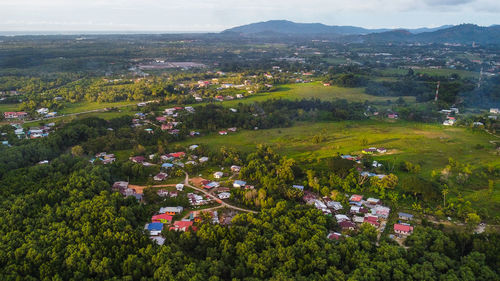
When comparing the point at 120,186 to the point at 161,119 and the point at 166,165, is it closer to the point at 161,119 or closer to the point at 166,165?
the point at 166,165

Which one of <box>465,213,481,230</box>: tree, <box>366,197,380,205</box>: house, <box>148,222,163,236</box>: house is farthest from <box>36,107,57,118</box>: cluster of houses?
<box>465,213,481,230</box>: tree

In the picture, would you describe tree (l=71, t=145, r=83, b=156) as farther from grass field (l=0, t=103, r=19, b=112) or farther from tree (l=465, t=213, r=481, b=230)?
tree (l=465, t=213, r=481, b=230)

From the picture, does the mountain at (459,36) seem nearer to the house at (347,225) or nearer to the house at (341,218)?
the house at (341,218)

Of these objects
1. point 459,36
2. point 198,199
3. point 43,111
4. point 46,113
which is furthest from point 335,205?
point 459,36

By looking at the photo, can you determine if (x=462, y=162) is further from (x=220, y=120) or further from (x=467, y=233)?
(x=220, y=120)

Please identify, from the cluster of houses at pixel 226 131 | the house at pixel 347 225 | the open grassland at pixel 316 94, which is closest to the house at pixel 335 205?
the house at pixel 347 225

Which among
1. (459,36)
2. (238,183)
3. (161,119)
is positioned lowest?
(238,183)
